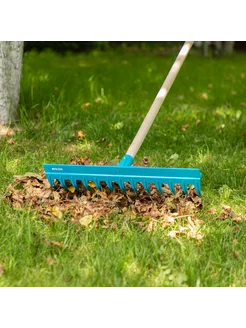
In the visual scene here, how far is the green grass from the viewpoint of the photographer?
8.07ft

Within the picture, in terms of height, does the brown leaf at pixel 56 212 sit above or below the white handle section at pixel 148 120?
below

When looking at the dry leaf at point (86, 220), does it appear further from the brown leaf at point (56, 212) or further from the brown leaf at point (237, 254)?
the brown leaf at point (237, 254)

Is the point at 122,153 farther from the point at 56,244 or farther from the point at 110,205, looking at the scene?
the point at 56,244

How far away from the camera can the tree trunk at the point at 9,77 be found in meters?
4.28

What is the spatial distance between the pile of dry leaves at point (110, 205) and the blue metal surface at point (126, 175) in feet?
0.21

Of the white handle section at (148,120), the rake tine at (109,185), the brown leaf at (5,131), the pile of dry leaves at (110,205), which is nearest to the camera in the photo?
the pile of dry leaves at (110,205)

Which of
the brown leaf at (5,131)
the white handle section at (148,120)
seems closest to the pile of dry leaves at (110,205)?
the white handle section at (148,120)

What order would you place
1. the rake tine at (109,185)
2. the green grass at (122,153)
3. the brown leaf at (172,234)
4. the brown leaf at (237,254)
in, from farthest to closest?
the rake tine at (109,185) → the brown leaf at (172,234) → the brown leaf at (237,254) → the green grass at (122,153)

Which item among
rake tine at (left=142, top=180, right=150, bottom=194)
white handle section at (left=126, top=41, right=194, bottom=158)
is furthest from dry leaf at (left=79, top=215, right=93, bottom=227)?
white handle section at (left=126, top=41, right=194, bottom=158)

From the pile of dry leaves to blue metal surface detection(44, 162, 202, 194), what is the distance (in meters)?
0.06

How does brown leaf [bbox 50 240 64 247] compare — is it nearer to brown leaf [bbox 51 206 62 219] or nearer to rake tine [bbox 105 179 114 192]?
brown leaf [bbox 51 206 62 219]

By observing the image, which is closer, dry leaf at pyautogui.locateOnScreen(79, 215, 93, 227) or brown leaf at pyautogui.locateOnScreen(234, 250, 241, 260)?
brown leaf at pyautogui.locateOnScreen(234, 250, 241, 260)

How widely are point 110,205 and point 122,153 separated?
3.61ft
